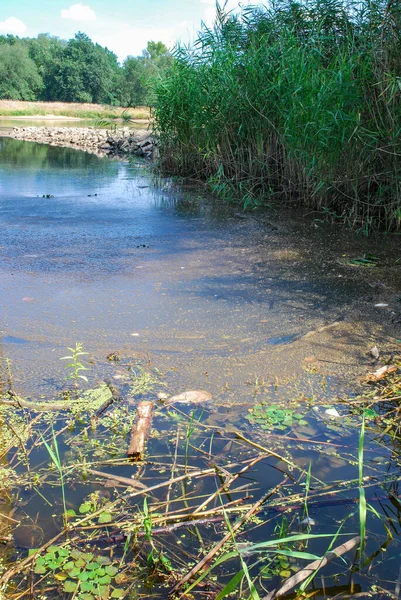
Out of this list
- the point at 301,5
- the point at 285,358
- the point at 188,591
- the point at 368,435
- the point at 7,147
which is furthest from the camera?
the point at 7,147

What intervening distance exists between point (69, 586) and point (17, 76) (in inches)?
2477

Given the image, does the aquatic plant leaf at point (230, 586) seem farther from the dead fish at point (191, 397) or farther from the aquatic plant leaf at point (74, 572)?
the dead fish at point (191, 397)

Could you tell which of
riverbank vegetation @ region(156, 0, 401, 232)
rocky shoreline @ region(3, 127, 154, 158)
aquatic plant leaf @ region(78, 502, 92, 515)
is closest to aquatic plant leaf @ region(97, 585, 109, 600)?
aquatic plant leaf @ region(78, 502, 92, 515)

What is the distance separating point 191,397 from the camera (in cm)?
234

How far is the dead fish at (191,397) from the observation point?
231cm

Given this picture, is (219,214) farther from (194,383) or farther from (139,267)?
(194,383)

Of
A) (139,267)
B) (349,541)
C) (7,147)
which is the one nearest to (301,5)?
(139,267)

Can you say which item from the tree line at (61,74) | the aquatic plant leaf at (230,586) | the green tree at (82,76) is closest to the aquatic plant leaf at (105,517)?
the aquatic plant leaf at (230,586)

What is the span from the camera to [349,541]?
1.53 metres

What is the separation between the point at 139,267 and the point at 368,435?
2.49 meters

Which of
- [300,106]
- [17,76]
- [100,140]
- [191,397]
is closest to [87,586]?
[191,397]

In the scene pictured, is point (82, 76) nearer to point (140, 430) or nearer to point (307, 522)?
point (140, 430)

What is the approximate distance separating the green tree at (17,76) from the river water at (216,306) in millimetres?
54162

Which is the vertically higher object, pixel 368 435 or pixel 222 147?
pixel 222 147
